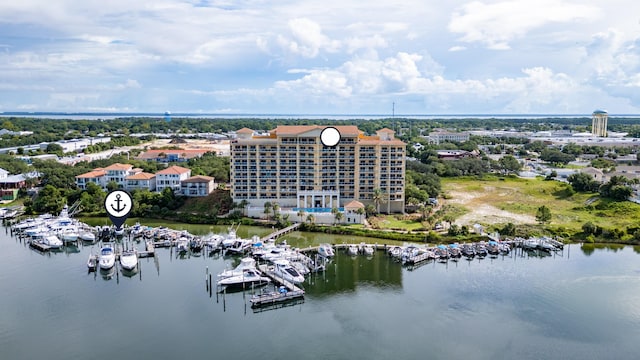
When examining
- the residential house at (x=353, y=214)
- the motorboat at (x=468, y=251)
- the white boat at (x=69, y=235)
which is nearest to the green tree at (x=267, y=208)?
the residential house at (x=353, y=214)

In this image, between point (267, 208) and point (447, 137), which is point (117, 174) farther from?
point (447, 137)

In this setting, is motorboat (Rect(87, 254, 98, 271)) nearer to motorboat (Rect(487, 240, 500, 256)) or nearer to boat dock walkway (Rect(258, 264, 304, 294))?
boat dock walkway (Rect(258, 264, 304, 294))

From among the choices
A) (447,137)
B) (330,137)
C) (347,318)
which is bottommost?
(347,318)

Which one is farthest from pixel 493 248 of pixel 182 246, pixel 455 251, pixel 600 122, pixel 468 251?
pixel 600 122

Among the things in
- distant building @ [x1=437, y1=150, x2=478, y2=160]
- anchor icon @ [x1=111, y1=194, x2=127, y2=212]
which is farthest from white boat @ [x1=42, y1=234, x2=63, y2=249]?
distant building @ [x1=437, y1=150, x2=478, y2=160]

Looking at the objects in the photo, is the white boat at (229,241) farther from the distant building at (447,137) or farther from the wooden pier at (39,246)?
the distant building at (447,137)

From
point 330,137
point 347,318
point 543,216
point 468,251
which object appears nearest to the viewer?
point 347,318
